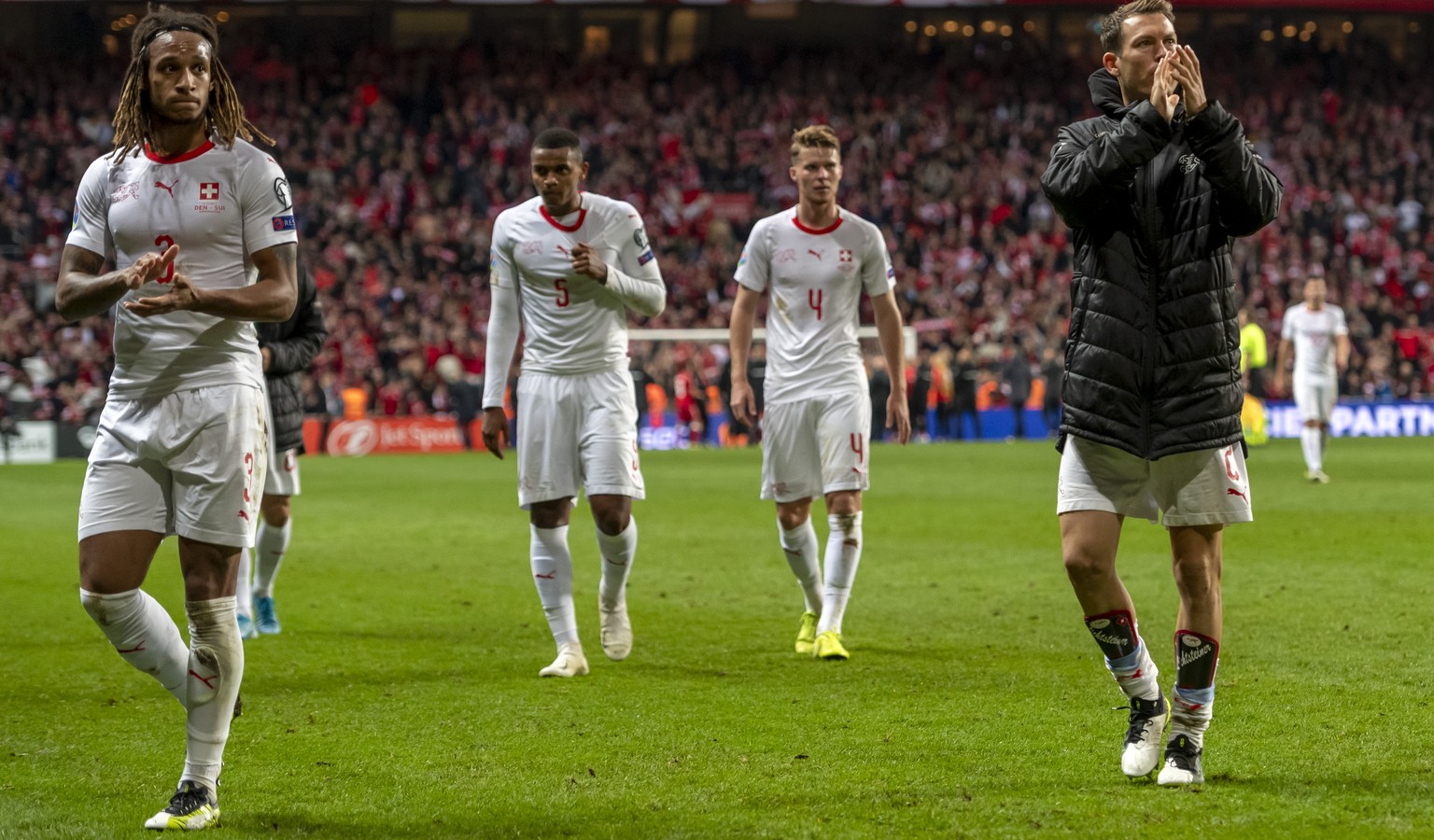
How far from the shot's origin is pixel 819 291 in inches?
305

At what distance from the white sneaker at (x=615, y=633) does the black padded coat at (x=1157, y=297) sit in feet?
10.4

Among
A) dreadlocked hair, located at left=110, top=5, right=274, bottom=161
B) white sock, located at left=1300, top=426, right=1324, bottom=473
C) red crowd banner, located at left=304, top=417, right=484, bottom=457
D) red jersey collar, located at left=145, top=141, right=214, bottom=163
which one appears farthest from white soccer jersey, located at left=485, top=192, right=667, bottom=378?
red crowd banner, located at left=304, top=417, right=484, bottom=457

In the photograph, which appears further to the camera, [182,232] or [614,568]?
[614,568]

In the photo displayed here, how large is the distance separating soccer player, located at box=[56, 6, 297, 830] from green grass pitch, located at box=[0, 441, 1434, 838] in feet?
1.69

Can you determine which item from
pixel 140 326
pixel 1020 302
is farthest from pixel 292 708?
pixel 1020 302

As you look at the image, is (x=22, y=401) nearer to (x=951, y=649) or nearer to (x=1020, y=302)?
(x=1020, y=302)

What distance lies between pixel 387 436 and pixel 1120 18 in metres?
23.6

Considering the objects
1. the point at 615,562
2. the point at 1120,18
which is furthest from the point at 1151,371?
the point at 615,562

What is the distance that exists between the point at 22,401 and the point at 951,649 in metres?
22.2

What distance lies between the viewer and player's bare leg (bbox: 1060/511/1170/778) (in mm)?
4648

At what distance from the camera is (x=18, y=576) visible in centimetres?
1073

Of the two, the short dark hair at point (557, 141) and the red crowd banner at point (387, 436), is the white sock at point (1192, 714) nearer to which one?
the short dark hair at point (557, 141)

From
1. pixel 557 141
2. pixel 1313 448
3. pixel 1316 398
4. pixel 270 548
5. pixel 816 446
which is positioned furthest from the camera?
pixel 1316 398

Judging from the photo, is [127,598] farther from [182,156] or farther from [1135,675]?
[1135,675]
